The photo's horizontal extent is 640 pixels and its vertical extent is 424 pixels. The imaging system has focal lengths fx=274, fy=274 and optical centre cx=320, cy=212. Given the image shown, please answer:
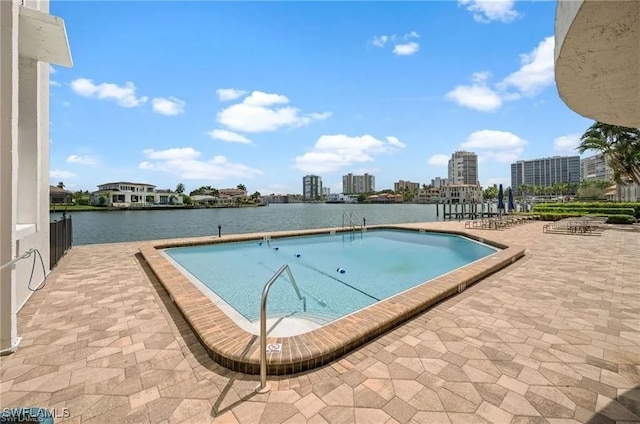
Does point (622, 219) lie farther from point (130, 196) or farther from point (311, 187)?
point (311, 187)

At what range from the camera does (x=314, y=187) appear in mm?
171375

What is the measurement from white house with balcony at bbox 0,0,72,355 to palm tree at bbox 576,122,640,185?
26.9 meters

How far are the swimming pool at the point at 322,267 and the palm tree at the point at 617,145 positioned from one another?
15.6 m

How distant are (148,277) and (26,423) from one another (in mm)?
4393

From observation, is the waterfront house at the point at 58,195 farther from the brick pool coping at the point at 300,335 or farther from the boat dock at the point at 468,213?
the boat dock at the point at 468,213

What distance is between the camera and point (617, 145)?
1892 cm

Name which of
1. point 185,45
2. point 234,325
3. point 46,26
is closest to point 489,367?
point 234,325

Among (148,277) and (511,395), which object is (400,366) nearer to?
(511,395)

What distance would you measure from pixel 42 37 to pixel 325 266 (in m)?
7.37

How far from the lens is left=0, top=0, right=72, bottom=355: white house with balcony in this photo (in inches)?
112

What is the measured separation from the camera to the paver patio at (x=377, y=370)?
208 cm

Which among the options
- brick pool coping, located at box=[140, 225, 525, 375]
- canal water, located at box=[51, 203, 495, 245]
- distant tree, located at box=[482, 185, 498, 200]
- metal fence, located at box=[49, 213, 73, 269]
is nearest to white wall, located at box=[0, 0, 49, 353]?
metal fence, located at box=[49, 213, 73, 269]

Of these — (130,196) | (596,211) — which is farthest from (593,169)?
(130,196)

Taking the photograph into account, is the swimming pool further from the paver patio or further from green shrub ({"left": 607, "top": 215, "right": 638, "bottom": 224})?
green shrub ({"left": 607, "top": 215, "right": 638, "bottom": 224})
